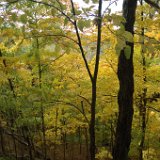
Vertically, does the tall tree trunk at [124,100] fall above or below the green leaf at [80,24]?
below

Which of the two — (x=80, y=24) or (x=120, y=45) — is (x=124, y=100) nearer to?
(x=80, y=24)

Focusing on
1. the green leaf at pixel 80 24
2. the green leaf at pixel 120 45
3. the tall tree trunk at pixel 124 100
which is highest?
the green leaf at pixel 80 24

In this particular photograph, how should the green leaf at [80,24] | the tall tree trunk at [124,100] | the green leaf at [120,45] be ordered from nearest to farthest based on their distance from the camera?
the green leaf at [120,45], the green leaf at [80,24], the tall tree trunk at [124,100]

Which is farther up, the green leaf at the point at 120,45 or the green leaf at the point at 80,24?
the green leaf at the point at 80,24

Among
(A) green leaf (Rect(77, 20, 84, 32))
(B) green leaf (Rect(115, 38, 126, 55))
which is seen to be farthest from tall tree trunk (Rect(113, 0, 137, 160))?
(B) green leaf (Rect(115, 38, 126, 55))

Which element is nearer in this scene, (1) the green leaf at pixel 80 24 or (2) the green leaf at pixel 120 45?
(2) the green leaf at pixel 120 45

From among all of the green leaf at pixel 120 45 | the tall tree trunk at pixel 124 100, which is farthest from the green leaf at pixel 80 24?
the tall tree trunk at pixel 124 100

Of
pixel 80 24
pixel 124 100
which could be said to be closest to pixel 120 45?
pixel 80 24

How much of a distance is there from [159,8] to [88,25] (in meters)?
0.85

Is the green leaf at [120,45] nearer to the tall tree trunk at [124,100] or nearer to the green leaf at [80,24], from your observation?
the green leaf at [80,24]

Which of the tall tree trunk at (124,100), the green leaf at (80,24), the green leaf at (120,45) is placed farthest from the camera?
the tall tree trunk at (124,100)

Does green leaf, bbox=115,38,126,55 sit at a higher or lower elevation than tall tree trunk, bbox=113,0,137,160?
higher

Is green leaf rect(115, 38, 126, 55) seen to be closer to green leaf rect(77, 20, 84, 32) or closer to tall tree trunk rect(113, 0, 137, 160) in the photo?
green leaf rect(77, 20, 84, 32)

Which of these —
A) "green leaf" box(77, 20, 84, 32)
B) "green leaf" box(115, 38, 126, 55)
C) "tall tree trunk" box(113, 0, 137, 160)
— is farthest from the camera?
"tall tree trunk" box(113, 0, 137, 160)
